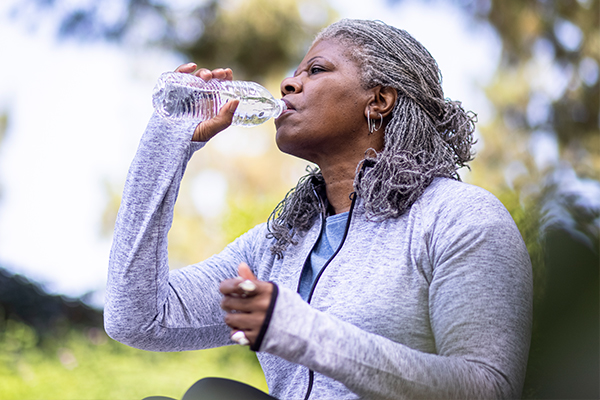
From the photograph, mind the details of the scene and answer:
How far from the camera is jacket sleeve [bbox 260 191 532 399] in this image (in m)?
0.85

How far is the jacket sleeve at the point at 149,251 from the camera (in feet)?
4.31

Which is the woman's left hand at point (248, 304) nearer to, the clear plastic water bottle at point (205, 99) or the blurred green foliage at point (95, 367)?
the clear plastic water bottle at point (205, 99)

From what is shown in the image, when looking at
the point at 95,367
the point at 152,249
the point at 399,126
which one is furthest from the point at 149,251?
the point at 95,367

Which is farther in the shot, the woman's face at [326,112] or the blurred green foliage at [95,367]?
the blurred green foliage at [95,367]

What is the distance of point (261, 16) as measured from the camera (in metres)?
5.82

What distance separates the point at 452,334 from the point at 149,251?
2.36 feet

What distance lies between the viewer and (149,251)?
1.32 metres

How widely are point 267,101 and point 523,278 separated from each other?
0.89m

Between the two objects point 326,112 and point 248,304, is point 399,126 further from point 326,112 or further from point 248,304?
point 248,304

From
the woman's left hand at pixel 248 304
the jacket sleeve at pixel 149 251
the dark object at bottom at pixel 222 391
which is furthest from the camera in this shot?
the jacket sleeve at pixel 149 251

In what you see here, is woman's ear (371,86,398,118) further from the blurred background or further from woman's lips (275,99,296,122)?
the blurred background

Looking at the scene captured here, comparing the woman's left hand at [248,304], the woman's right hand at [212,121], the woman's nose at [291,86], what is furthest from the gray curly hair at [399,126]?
the woman's left hand at [248,304]

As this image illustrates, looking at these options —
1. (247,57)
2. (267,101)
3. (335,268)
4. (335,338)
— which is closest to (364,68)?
(267,101)

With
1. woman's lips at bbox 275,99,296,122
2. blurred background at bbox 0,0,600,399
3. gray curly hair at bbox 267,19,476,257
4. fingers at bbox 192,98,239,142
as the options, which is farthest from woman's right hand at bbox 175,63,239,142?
blurred background at bbox 0,0,600,399
